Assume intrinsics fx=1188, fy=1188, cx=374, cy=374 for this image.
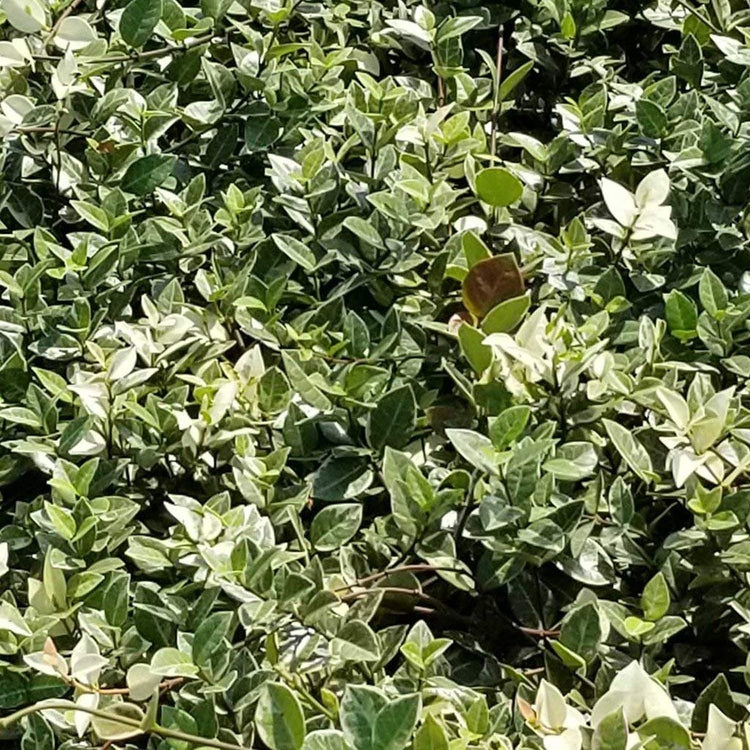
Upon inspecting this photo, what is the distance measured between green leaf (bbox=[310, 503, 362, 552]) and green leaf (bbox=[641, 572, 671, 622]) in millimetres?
312

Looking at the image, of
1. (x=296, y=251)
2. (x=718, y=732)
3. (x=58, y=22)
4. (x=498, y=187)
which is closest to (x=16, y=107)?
(x=58, y=22)

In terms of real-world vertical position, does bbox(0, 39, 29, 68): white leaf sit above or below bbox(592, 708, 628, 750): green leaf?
above

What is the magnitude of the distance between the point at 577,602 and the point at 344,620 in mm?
244

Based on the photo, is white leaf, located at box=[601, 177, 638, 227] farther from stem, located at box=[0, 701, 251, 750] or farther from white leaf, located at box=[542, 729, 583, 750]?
stem, located at box=[0, 701, 251, 750]

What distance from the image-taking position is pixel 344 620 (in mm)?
1202

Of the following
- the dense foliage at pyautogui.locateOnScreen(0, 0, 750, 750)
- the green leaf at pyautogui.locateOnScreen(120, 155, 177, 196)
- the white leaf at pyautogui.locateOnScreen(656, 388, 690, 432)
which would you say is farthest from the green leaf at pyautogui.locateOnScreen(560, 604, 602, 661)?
the green leaf at pyautogui.locateOnScreen(120, 155, 177, 196)

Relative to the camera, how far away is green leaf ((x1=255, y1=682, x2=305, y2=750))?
1023mm

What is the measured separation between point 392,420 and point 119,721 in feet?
1.47

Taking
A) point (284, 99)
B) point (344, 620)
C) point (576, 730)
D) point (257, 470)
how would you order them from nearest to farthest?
1. point (576, 730)
2. point (344, 620)
3. point (257, 470)
4. point (284, 99)

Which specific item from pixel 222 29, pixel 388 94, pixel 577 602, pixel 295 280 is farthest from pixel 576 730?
pixel 222 29

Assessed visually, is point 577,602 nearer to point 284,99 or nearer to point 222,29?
point 284,99

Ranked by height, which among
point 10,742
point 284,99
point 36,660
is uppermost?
point 284,99

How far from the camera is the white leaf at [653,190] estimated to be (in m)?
1.52

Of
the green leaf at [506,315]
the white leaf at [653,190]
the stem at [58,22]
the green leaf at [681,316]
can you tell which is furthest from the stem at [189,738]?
the stem at [58,22]
